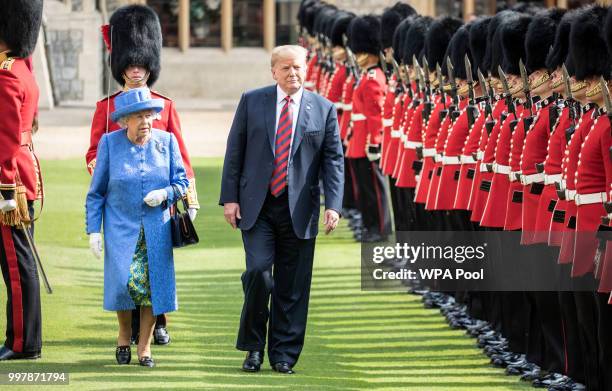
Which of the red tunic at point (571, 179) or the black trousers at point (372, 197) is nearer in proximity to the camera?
the red tunic at point (571, 179)

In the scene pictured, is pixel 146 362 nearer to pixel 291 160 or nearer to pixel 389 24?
pixel 291 160

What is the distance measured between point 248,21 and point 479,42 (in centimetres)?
2053

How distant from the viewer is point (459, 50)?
397 inches

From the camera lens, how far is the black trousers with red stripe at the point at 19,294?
26.9 ft

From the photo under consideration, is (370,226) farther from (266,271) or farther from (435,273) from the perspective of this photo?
(266,271)

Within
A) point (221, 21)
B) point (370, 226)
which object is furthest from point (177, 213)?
point (221, 21)

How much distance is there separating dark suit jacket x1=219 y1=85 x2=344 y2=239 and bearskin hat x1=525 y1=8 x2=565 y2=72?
1.08m

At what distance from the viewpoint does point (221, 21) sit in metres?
29.8

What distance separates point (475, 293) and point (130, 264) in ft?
7.18

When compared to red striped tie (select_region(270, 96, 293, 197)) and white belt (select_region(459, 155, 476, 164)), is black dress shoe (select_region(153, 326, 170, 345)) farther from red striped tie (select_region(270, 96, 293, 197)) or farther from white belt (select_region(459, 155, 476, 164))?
white belt (select_region(459, 155, 476, 164))

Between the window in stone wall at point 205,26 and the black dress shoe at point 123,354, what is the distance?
2216 cm

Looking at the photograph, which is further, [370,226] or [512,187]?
[370,226]

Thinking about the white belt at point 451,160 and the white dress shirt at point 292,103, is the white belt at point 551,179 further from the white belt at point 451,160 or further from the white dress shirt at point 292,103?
the white belt at point 451,160

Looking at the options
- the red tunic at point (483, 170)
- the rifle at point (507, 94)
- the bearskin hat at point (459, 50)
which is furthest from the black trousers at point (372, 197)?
the rifle at point (507, 94)
